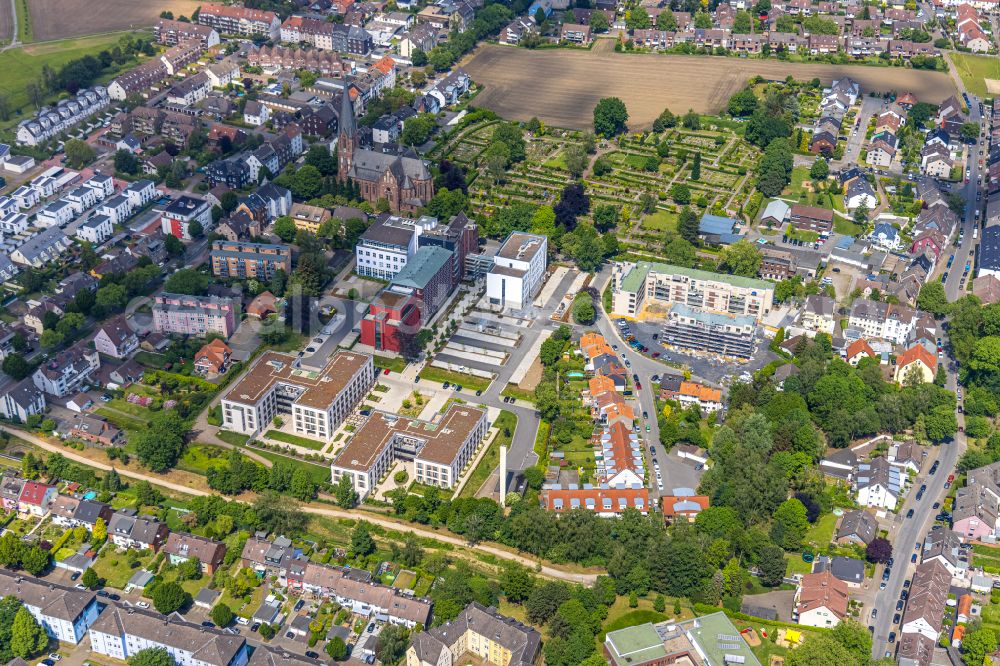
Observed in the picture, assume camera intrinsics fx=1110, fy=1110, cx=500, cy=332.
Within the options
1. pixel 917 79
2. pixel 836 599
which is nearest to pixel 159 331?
pixel 836 599

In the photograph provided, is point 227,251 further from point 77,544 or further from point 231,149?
point 77,544

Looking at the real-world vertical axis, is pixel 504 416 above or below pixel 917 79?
below

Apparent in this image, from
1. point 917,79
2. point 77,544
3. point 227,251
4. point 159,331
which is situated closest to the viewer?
point 77,544

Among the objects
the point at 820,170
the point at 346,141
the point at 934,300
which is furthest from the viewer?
the point at 820,170

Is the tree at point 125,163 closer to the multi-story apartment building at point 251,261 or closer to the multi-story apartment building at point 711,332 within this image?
the multi-story apartment building at point 251,261

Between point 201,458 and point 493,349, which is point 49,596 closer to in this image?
point 201,458

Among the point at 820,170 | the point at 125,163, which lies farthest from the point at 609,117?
the point at 125,163
